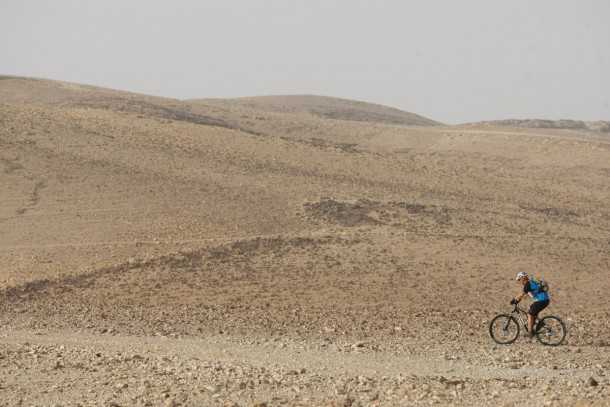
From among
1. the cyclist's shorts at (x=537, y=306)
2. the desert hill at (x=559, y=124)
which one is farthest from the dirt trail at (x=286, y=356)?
the desert hill at (x=559, y=124)

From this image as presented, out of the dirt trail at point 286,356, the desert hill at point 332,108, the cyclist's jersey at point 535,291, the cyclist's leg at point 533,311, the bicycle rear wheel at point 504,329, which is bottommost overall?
the dirt trail at point 286,356

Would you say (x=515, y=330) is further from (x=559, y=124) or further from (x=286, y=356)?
(x=559, y=124)

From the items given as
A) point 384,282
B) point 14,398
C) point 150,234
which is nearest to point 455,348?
point 384,282

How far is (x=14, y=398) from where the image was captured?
1030 centimetres

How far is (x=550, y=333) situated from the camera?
15.6 m

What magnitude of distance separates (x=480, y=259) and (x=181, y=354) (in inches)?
506

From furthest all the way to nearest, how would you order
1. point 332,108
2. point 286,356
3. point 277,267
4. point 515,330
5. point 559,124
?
1. point 332,108
2. point 559,124
3. point 277,267
4. point 515,330
5. point 286,356

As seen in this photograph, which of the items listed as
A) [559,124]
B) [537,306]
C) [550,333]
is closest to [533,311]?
[537,306]

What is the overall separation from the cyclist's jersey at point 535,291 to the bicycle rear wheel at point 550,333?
1.48 ft

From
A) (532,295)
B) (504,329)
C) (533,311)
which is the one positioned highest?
(532,295)

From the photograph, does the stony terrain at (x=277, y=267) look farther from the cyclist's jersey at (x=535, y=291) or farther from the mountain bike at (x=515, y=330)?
the cyclist's jersey at (x=535, y=291)

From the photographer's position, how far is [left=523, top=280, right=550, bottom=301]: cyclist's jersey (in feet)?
49.9

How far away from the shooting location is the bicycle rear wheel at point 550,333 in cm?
1548

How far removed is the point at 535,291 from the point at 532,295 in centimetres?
10
